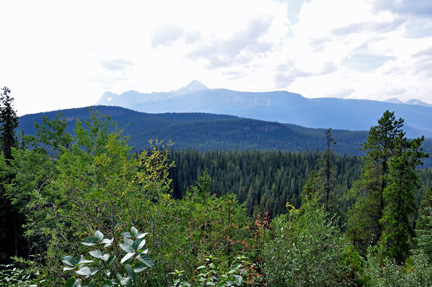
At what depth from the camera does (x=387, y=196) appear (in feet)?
60.4

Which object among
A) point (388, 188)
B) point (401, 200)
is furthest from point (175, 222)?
point (401, 200)

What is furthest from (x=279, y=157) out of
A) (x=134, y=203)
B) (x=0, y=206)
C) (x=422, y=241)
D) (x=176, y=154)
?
(x=134, y=203)

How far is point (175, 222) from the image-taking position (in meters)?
5.79

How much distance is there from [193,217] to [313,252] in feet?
14.4

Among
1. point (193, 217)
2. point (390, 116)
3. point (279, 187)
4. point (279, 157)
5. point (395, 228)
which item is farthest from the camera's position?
point (279, 157)

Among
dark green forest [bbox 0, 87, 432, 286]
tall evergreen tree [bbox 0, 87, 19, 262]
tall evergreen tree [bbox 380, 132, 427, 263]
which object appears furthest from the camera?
tall evergreen tree [bbox 0, 87, 19, 262]

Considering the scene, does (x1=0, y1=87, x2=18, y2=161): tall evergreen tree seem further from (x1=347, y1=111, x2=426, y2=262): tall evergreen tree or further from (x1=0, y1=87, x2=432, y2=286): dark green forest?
(x1=347, y1=111, x2=426, y2=262): tall evergreen tree

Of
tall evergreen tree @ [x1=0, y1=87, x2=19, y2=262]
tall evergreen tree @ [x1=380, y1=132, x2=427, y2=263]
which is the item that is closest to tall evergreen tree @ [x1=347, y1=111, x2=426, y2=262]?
tall evergreen tree @ [x1=380, y1=132, x2=427, y2=263]

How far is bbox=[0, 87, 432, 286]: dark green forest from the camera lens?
4.54 metres

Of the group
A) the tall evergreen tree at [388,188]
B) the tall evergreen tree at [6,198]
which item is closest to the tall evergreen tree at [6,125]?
the tall evergreen tree at [6,198]

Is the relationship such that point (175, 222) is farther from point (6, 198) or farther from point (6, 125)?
point (6, 125)

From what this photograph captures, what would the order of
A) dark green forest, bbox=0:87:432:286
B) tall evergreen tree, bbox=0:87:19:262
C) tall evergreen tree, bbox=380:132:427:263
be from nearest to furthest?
dark green forest, bbox=0:87:432:286 → tall evergreen tree, bbox=380:132:427:263 → tall evergreen tree, bbox=0:87:19:262

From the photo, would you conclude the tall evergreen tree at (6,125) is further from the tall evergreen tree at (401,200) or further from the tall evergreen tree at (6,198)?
the tall evergreen tree at (401,200)

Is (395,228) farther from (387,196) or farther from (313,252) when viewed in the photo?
(313,252)
